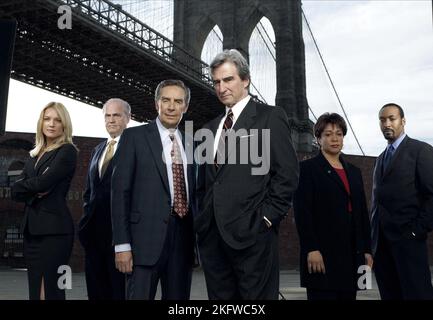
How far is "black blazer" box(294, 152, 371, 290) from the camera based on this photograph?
3082mm

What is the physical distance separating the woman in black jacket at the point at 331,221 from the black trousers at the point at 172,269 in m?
0.81

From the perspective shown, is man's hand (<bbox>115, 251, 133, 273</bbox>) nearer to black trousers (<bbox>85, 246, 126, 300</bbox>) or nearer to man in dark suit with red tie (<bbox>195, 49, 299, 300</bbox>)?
man in dark suit with red tie (<bbox>195, 49, 299, 300</bbox>)

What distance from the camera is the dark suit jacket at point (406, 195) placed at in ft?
10.6

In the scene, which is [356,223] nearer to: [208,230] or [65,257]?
[208,230]

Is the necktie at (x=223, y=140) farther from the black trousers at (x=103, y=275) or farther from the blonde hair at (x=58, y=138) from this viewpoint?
the black trousers at (x=103, y=275)

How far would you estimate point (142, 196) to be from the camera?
2670 millimetres

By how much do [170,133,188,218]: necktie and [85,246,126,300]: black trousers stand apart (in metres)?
0.90

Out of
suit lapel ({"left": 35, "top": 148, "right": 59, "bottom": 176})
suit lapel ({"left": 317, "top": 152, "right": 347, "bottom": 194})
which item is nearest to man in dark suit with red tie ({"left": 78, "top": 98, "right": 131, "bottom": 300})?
suit lapel ({"left": 35, "top": 148, "right": 59, "bottom": 176})

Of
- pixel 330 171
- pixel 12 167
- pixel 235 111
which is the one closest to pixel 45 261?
pixel 235 111

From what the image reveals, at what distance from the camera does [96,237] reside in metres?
3.40

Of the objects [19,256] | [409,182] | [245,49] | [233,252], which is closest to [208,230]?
[233,252]

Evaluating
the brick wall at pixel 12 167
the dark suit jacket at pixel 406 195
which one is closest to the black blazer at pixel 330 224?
the dark suit jacket at pixel 406 195

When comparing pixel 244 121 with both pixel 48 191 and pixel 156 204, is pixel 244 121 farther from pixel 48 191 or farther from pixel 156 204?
pixel 48 191

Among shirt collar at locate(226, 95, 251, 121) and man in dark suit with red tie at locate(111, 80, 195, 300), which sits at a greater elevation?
shirt collar at locate(226, 95, 251, 121)
